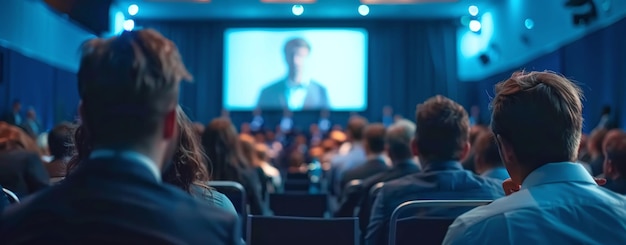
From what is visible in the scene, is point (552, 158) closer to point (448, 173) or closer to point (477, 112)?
point (448, 173)

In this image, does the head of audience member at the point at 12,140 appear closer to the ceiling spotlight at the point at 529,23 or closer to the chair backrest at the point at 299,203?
the chair backrest at the point at 299,203

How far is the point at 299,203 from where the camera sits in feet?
13.5

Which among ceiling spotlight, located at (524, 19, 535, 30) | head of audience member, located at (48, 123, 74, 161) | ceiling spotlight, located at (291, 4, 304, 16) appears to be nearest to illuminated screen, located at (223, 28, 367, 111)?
ceiling spotlight, located at (291, 4, 304, 16)

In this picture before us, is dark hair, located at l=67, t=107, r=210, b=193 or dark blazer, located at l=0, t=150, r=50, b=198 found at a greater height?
dark hair, located at l=67, t=107, r=210, b=193

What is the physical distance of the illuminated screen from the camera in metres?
15.0

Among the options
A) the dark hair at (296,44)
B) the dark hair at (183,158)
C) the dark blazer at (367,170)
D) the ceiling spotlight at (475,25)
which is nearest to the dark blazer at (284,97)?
the dark hair at (296,44)

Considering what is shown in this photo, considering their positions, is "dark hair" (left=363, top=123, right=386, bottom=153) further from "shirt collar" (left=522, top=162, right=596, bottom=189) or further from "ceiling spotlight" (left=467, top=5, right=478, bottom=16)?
"ceiling spotlight" (left=467, top=5, right=478, bottom=16)

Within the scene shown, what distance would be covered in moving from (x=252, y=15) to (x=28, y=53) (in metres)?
5.77

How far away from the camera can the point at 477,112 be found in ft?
46.3

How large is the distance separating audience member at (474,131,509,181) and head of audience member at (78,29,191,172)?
2.38m

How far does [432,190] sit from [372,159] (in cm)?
214

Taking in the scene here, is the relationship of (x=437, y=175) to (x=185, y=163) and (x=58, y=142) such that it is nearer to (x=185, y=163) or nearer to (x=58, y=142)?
(x=185, y=163)

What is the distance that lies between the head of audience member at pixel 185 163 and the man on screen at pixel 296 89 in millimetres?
12963

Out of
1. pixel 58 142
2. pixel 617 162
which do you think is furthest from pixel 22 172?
pixel 617 162
